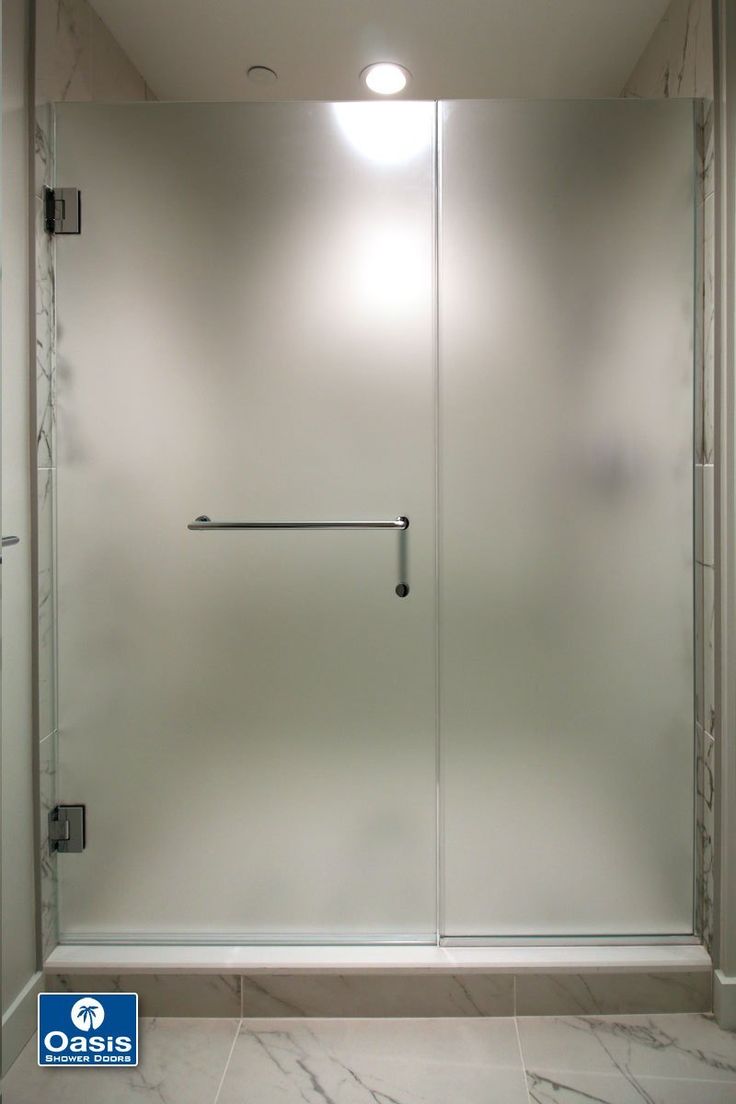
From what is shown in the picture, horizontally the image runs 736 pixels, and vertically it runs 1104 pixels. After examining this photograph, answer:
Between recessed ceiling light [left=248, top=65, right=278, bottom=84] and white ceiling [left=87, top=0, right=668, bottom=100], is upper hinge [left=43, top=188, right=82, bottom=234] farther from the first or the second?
recessed ceiling light [left=248, top=65, right=278, bottom=84]

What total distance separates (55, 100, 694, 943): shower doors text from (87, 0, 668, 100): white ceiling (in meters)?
0.31

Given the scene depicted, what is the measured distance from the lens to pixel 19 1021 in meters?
1.38

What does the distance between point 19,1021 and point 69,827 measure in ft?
1.21

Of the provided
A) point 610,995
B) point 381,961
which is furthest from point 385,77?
point 610,995

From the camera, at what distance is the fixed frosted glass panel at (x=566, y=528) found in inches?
58.6

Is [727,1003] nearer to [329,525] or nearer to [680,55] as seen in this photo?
[329,525]

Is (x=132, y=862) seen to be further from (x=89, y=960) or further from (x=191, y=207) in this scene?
(x=191, y=207)

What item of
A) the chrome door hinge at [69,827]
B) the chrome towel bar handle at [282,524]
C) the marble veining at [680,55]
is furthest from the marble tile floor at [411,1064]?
the marble veining at [680,55]

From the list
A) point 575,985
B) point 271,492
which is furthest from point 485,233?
point 575,985

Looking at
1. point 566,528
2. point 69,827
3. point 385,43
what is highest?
point 385,43

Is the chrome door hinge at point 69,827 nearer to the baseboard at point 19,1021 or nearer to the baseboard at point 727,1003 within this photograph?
the baseboard at point 19,1021

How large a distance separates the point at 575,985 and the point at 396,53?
225 cm

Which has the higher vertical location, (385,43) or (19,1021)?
(385,43)

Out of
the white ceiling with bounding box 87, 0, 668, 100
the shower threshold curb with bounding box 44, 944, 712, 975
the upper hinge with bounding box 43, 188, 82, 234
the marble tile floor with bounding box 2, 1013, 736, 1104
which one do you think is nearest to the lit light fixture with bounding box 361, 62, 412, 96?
the white ceiling with bounding box 87, 0, 668, 100
